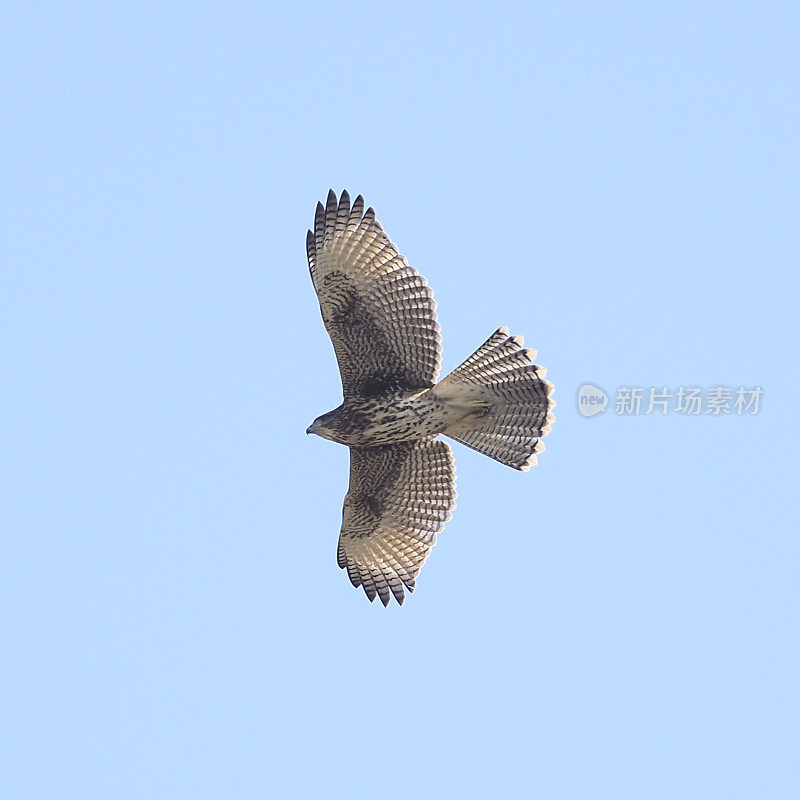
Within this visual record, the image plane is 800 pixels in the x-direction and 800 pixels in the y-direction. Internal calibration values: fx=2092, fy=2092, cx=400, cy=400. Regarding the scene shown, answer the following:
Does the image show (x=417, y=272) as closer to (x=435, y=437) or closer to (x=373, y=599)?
(x=435, y=437)

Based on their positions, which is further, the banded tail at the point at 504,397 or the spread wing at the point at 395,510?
the spread wing at the point at 395,510

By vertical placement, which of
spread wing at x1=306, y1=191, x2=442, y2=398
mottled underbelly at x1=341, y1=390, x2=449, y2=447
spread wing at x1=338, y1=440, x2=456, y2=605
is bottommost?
spread wing at x1=338, y1=440, x2=456, y2=605

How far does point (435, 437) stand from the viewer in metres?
18.6

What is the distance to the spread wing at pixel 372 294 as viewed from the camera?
59.5ft

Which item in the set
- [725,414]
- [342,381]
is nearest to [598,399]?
[725,414]

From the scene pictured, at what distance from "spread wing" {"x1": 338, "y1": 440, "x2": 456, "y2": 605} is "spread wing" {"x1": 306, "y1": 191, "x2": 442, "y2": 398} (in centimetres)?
88

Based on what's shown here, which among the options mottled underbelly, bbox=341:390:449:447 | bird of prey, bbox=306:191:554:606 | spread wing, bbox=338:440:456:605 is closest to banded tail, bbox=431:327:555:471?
bird of prey, bbox=306:191:554:606

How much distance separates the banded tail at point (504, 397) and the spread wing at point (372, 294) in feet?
1.28

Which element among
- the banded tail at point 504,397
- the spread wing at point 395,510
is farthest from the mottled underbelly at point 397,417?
the spread wing at point 395,510

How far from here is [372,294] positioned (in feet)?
59.6

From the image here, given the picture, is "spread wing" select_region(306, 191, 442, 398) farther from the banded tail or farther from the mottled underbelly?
the banded tail

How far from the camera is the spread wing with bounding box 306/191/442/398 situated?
18.1 meters

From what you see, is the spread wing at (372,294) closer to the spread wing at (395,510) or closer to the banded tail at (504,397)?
the banded tail at (504,397)

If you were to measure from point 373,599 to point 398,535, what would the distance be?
63 centimetres
